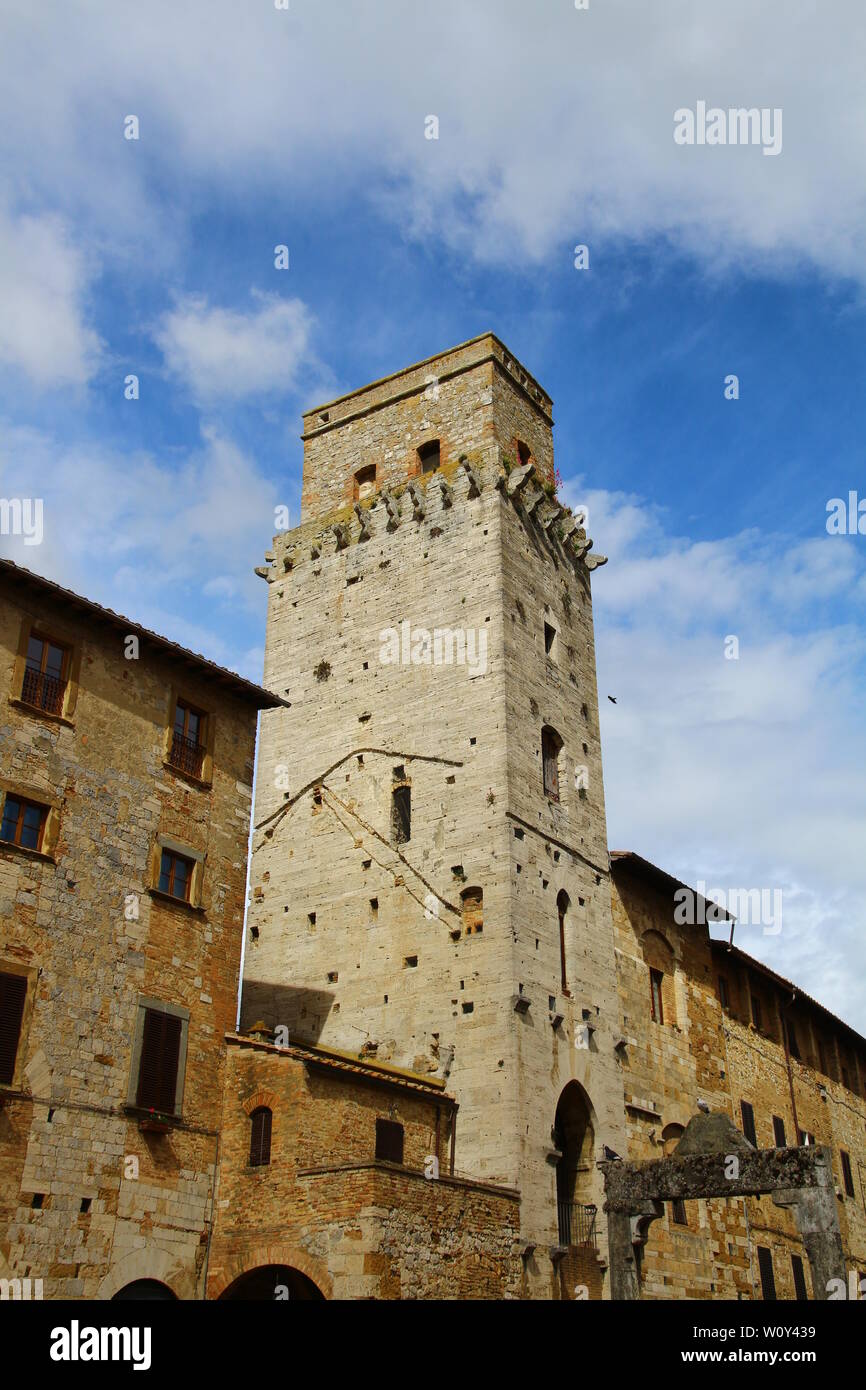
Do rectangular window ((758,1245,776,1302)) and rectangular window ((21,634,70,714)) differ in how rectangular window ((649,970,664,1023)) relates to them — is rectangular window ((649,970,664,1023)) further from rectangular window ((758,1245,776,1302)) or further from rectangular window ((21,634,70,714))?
rectangular window ((21,634,70,714))

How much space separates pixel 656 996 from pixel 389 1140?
33.1 feet

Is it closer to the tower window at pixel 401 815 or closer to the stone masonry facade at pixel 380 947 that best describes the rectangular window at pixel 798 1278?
the stone masonry facade at pixel 380 947

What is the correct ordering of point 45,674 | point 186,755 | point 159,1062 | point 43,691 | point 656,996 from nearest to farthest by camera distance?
point 159,1062 < point 43,691 < point 45,674 < point 186,755 < point 656,996

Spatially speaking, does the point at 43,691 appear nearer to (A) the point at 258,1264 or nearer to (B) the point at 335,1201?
(B) the point at 335,1201

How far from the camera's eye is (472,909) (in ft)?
79.7

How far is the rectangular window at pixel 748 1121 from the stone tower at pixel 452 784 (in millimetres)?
6960

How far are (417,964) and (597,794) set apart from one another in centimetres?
669

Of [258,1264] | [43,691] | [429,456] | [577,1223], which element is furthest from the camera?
[429,456]

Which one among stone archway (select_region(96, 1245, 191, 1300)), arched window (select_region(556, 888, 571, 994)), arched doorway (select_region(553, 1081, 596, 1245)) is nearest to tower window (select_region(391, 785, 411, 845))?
arched window (select_region(556, 888, 571, 994))

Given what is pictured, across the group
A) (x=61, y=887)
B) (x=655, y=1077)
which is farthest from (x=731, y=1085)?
(x=61, y=887)

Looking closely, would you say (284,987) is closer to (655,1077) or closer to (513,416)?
(655,1077)

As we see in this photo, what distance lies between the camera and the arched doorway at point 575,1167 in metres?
23.3

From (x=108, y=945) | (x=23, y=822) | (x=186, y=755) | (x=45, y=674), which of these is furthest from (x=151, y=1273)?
(x=45, y=674)

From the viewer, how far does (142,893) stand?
18.9m
